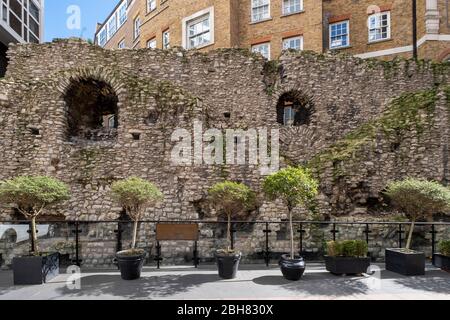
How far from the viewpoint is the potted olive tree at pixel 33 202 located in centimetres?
559

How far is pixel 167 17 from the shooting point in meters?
19.5

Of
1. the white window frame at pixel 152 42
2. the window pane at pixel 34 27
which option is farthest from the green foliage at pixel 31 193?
the window pane at pixel 34 27

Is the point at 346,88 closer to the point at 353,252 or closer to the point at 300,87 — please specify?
the point at 300,87

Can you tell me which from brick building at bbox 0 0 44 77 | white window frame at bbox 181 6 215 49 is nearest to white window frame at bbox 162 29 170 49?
white window frame at bbox 181 6 215 49

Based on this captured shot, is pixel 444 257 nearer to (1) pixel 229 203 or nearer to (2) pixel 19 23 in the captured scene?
(1) pixel 229 203

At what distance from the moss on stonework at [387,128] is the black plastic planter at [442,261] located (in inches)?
148

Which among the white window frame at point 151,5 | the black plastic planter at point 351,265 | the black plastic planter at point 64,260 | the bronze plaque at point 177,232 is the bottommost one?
the black plastic planter at point 64,260

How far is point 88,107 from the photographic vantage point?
36.8 ft

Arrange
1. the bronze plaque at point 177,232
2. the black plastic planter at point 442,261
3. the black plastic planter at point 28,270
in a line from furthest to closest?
1. the bronze plaque at point 177,232
2. the black plastic planter at point 442,261
3. the black plastic planter at point 28,270

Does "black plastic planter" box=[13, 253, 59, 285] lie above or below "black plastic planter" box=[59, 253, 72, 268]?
above

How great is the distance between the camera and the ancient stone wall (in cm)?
892

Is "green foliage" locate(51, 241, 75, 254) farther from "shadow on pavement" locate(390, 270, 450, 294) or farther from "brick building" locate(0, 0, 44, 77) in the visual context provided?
"brick building" locate(0, 0, 44, 77)

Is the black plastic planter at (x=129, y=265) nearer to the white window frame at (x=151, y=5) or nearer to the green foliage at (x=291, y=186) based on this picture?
the green foliage at (x=291, y=186)

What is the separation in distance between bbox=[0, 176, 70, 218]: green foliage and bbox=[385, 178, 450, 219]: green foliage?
317 inches
